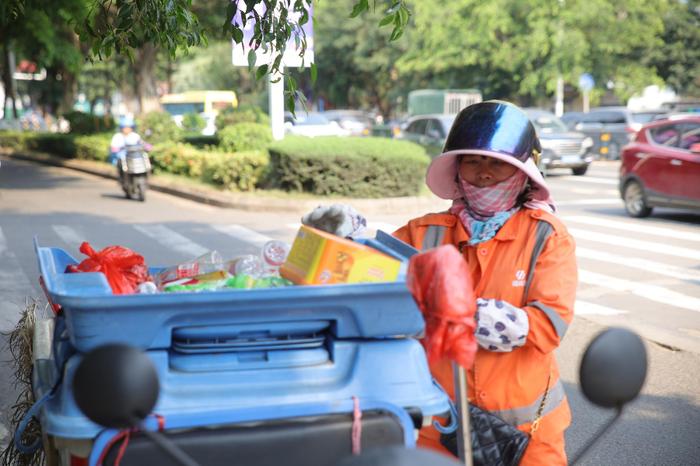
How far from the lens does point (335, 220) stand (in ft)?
7.57

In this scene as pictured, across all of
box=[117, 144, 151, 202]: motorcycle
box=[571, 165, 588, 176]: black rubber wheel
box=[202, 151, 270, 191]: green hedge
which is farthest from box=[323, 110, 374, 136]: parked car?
box=[117, 144, 151, 202]: motorcycle

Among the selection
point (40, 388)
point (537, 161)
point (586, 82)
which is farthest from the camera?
point (586, 82)

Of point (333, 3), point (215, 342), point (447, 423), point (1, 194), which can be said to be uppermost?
point (333, 3)

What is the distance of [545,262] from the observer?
2342 mm

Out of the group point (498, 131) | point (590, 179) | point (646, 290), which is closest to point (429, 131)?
point (590, 179)

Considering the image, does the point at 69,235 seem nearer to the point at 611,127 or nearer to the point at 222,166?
the point at 222,166

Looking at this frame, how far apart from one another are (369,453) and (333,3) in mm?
53866

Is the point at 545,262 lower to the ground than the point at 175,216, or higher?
higher

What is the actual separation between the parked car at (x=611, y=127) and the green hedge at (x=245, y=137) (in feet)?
37.5

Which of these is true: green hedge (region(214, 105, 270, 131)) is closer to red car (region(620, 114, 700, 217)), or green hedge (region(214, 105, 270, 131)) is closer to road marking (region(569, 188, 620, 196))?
road marking (region(569, 188, 620, 196))

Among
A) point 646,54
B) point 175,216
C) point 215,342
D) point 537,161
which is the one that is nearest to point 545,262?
point 537,161

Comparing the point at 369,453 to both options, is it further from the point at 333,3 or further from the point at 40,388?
the point at 333,3

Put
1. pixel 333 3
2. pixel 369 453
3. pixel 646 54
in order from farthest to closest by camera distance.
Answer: pixel 333 3 < pixel 646 54 < pixel 369 453

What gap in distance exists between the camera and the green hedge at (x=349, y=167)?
15219 millimetres
